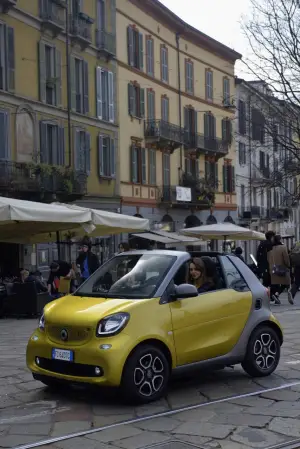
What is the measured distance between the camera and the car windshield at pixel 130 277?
777 centimetres

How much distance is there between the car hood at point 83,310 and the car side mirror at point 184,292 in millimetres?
490

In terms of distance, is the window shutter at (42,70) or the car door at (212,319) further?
the window shutter at (42,70)

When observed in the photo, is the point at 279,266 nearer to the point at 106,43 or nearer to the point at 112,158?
the point at 112,158

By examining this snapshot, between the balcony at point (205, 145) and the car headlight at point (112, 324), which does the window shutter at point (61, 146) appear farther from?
the car headlight at point (112, 324)

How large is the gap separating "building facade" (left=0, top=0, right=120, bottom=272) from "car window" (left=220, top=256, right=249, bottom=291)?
1701cm

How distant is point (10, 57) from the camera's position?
2609 centimetres

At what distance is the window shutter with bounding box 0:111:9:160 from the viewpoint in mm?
25661

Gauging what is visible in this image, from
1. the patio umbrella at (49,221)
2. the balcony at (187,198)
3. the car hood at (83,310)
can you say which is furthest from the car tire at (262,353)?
the balcony at (187,198)

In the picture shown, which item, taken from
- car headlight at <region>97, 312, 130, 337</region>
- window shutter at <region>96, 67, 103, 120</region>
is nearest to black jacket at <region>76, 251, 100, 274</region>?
car headlight at <region>97, 312, 130, 337</region>

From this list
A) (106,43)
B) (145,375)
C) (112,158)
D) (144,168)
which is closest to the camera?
(145,375)

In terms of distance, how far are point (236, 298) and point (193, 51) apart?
3548cm

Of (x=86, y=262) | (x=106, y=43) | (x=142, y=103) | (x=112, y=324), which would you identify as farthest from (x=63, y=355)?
(x=142, y=103)

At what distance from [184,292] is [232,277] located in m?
1.19

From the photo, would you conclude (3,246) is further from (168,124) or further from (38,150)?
(168,124)
